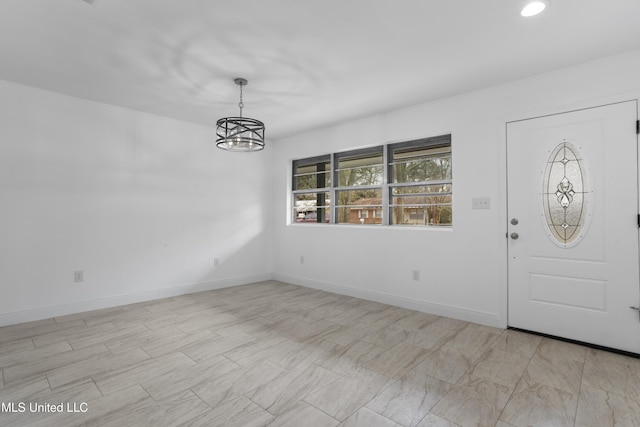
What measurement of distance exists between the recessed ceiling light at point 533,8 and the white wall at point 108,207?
4080mm

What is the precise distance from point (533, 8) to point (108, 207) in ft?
15.0

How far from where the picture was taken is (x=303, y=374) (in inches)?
89.4

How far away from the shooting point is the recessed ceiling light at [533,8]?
2020 millimetres

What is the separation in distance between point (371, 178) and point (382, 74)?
1.67 meters

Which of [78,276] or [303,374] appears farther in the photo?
[78,276]

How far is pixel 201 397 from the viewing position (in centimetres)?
198

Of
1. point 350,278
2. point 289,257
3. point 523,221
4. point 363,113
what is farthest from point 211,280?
point 523,221

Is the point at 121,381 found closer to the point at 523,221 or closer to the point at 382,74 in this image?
the point at 382,74

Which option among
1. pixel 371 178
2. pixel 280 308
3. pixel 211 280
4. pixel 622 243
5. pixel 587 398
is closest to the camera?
pixel 587 398

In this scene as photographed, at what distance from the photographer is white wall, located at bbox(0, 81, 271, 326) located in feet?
10.9

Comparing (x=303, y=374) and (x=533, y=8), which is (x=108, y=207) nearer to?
(x=303, y=374)

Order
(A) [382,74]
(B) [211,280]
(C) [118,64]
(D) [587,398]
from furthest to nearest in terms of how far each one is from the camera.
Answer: (B) [211,280], (A) [382,74], (C) [118,64], (D) [587,398]

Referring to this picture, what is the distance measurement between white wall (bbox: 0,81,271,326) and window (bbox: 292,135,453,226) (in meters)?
1.03

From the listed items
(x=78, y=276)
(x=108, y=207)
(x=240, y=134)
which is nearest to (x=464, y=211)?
(x=240, y=134)
